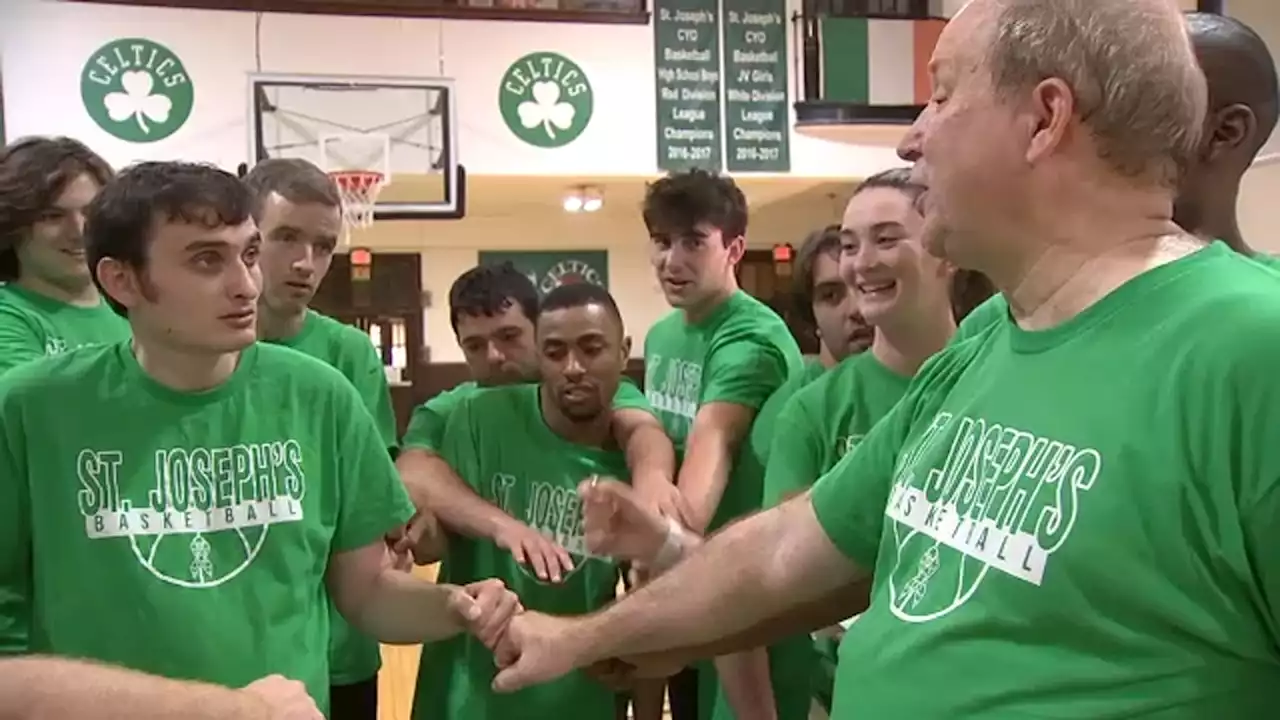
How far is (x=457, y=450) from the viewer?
8.83 ft

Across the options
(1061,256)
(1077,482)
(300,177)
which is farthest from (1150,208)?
(300,177)

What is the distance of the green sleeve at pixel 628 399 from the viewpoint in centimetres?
280

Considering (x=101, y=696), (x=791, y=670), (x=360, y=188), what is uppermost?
(x=360, y=188)

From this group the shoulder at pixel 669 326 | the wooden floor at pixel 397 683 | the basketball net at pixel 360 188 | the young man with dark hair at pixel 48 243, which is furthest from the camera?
the basketball net at pixel 360 188

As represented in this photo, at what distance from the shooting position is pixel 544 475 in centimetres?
262

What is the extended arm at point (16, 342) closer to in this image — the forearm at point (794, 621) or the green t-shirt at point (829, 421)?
the forearm at point (794, 621)

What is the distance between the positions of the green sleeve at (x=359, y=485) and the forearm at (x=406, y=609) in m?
0.09

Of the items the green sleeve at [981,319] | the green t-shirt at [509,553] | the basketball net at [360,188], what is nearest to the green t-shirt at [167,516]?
the green t-shirt at [509,553]

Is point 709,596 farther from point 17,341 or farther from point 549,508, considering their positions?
point 17,341

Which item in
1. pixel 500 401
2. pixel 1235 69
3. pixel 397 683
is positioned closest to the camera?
pixel 1235 69

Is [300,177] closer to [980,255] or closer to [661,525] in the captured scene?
[661,525]

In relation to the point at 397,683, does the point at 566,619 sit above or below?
above

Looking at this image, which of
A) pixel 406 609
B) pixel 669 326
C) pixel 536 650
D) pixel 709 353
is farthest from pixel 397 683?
pixel 536 650

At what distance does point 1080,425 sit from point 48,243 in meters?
2.09
